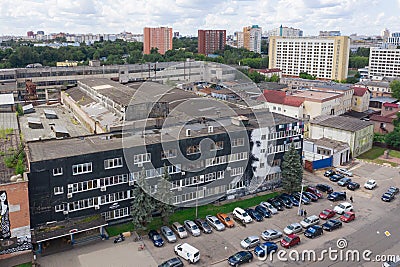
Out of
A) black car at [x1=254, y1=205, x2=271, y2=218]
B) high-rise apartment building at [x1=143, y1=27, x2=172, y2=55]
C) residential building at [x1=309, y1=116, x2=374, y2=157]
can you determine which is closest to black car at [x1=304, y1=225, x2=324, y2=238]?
black car at [x1=254, y1=205, x2=271, y2=218]

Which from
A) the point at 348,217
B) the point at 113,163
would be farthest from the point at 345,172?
the point at 113,163

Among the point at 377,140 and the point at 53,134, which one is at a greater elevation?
the point at 53,134

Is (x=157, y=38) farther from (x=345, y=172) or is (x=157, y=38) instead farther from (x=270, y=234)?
(x=270, y=234)

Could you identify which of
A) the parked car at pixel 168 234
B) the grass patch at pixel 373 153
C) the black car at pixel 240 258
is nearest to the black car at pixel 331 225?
the black car at pixel 240 258

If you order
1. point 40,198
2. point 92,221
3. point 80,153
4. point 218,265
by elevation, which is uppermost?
point 80,153

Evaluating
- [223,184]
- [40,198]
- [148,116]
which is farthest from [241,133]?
[40,198]

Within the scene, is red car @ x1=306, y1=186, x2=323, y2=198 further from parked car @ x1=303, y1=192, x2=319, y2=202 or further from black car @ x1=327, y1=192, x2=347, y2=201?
black car @ x1=327, y1=192, x2=347, y2=201

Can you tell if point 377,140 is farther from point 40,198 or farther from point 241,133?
point 40,198

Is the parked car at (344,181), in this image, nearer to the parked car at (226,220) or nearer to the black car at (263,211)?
the black car at (263,211)
